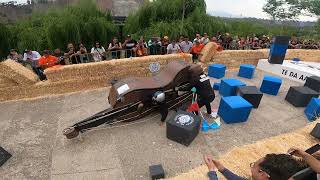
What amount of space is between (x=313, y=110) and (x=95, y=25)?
14399mm

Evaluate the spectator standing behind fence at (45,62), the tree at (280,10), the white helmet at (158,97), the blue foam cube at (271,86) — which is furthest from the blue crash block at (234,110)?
the tree at (280,10)

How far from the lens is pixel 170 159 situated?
6.54m

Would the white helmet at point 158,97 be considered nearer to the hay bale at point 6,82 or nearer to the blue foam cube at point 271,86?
the blue foam cube at point 271,86

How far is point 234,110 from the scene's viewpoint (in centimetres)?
787

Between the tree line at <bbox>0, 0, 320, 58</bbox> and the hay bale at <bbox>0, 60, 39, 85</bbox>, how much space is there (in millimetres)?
8157

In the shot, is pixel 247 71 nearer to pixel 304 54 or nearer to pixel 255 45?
pixel 255 45

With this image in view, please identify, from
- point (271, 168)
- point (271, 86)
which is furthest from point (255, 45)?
point (271, 168)

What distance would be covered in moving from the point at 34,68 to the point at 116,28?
31.8ft

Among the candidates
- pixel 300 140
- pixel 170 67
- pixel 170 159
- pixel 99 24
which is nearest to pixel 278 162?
pixel 300 140

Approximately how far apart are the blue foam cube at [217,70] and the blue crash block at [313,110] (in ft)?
13.3

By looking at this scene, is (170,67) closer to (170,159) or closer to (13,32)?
(170,159)

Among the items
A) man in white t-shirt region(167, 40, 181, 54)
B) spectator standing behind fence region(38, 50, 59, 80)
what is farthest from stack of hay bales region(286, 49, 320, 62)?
spectator standing behind fence region(38, 50, 59, 80)

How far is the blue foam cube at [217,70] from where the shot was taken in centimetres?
1195

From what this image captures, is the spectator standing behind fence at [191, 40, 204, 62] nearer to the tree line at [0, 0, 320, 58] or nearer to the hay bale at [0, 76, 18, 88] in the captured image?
the tree line at [0, 0, 320, 58]
